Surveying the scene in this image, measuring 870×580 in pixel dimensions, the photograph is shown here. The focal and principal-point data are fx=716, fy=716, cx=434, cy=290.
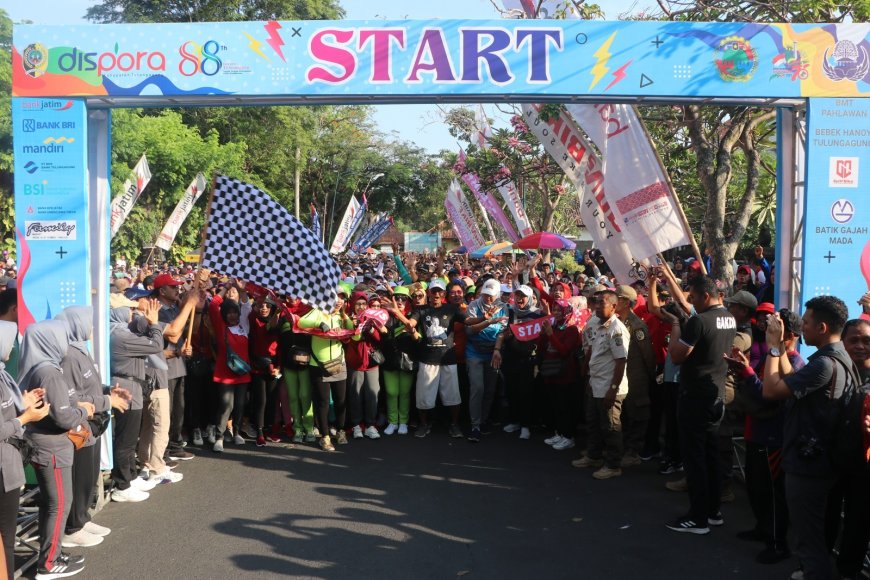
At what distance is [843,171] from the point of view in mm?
6316

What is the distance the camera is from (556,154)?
8.30m

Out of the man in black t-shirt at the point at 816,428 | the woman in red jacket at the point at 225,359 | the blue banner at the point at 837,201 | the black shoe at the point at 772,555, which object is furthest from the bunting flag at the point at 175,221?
the man in black t-shirt at the point at 816,428

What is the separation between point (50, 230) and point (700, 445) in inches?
222

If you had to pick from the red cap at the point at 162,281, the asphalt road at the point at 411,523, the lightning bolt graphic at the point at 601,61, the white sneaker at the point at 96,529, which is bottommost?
the asphalt road at the point at 411,523

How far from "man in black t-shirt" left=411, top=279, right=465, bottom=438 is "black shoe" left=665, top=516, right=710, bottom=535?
3.46 meters

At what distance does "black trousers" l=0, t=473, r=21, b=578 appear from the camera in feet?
13.4

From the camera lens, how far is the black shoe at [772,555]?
511 centimetres

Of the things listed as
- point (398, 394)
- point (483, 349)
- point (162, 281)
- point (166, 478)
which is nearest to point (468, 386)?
point (483, 349)

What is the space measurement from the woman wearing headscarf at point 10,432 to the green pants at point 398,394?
489 centimetres


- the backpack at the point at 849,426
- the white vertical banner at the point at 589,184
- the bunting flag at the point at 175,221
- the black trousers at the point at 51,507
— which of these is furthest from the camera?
the bunting flag at the point at 175,221

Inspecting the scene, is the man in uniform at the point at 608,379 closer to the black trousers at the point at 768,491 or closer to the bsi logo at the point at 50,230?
the black trousers at the point at 768,491

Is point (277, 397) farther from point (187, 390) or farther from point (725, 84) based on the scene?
point (725, 84)

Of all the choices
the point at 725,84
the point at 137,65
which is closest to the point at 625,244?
the point at 725,84

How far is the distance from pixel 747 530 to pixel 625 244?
314 cm
